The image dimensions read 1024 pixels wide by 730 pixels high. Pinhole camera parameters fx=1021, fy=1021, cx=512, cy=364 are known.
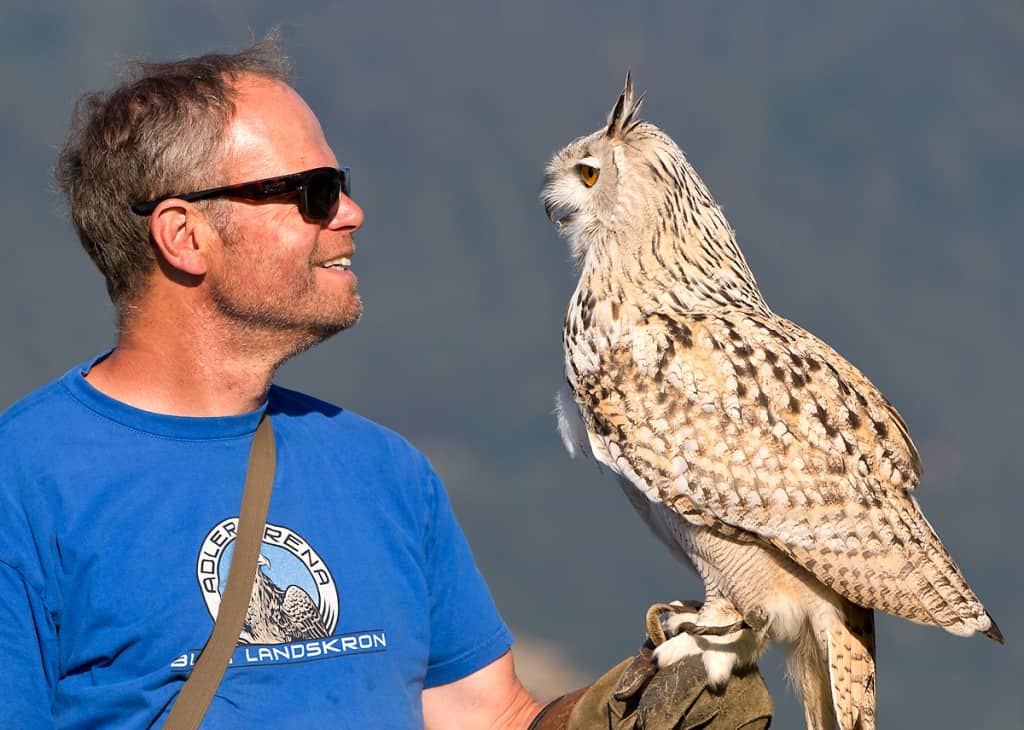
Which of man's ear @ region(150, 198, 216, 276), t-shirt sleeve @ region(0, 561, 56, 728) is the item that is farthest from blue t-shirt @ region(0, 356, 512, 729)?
man's ear @ region(150, 198, 216, 276)

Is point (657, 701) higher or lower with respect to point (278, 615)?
lower

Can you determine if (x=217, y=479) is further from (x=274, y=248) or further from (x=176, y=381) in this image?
(x=274, y=248)

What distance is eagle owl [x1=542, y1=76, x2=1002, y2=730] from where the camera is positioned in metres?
2.12

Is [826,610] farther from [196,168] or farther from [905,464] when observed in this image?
[196,168]

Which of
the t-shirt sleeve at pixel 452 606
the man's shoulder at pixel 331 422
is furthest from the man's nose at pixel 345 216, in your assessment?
the t-shirt sleeve at pixel 452 606

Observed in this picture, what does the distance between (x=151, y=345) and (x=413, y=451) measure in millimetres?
573

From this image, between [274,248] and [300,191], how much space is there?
0.12m

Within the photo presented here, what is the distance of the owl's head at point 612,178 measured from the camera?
2.47 meters

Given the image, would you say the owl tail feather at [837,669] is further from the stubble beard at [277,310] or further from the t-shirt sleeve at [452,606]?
the stubble beard at [277,310]

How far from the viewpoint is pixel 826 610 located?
2.19 m

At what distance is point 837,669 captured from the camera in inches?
83.2

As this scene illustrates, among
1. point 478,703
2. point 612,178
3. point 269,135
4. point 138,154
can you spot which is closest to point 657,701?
point 478,703

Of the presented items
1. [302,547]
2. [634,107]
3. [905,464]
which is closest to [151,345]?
[302,547]

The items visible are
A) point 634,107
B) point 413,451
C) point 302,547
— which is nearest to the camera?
point 302,547
